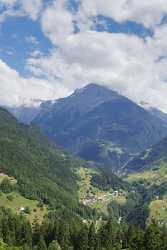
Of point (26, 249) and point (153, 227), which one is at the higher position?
point (153, 227)

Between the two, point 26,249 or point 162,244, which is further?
point 26,249

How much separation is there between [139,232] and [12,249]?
2044 inches

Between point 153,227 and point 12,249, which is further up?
point 153,227

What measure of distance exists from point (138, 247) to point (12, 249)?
50146 millimetres

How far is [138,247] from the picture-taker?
176000mm

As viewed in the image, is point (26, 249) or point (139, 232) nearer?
point (139, 232)

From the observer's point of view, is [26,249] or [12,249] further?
[26,249]

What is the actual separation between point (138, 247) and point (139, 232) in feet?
22.5

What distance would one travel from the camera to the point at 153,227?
569ft

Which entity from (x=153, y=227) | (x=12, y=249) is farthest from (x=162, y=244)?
(x=12, y=249)

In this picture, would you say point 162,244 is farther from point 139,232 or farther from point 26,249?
point 26,249

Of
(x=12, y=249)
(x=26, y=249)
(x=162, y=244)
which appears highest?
(x=162, y=244)

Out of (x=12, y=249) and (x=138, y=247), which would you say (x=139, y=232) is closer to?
(x=138, y=247)

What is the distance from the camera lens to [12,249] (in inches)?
6786
